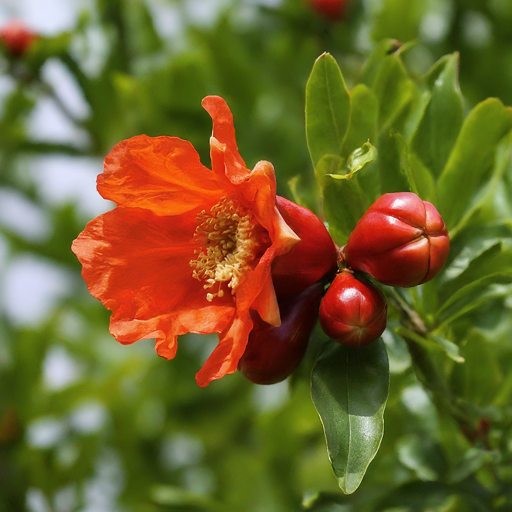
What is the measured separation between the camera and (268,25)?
290 cm

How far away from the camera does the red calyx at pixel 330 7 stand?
265cm

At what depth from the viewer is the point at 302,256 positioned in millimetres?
1067

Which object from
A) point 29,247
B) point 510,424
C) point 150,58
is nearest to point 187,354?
point 29,247

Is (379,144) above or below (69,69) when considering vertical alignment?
above

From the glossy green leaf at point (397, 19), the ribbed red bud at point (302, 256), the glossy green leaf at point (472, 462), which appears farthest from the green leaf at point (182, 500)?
the glossy green leaf at point (397, 19)

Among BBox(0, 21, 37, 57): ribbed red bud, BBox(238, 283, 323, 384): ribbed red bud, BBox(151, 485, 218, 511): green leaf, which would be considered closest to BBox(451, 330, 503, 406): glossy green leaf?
Answer: BBox(238, 283, 323, 384): ribbed red bud

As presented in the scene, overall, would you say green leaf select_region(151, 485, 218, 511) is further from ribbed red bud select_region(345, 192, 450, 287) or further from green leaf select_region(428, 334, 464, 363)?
Result: ribbed red bud select_region(345, 192, 450, 287)

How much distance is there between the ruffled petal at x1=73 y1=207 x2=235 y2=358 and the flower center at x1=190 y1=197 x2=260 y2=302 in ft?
0.12

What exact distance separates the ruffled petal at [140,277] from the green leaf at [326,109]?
1.06 ft

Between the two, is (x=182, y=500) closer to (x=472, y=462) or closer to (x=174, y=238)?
(x=472, y=462)

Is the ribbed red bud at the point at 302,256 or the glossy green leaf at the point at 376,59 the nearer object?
the ribbed red bud at the point at 302,256

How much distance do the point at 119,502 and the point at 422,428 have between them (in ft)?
5.30

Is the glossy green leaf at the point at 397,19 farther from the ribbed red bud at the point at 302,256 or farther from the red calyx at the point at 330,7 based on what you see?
the ribbed red bud at the point at 302,256

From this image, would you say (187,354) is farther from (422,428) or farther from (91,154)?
(422,428)
